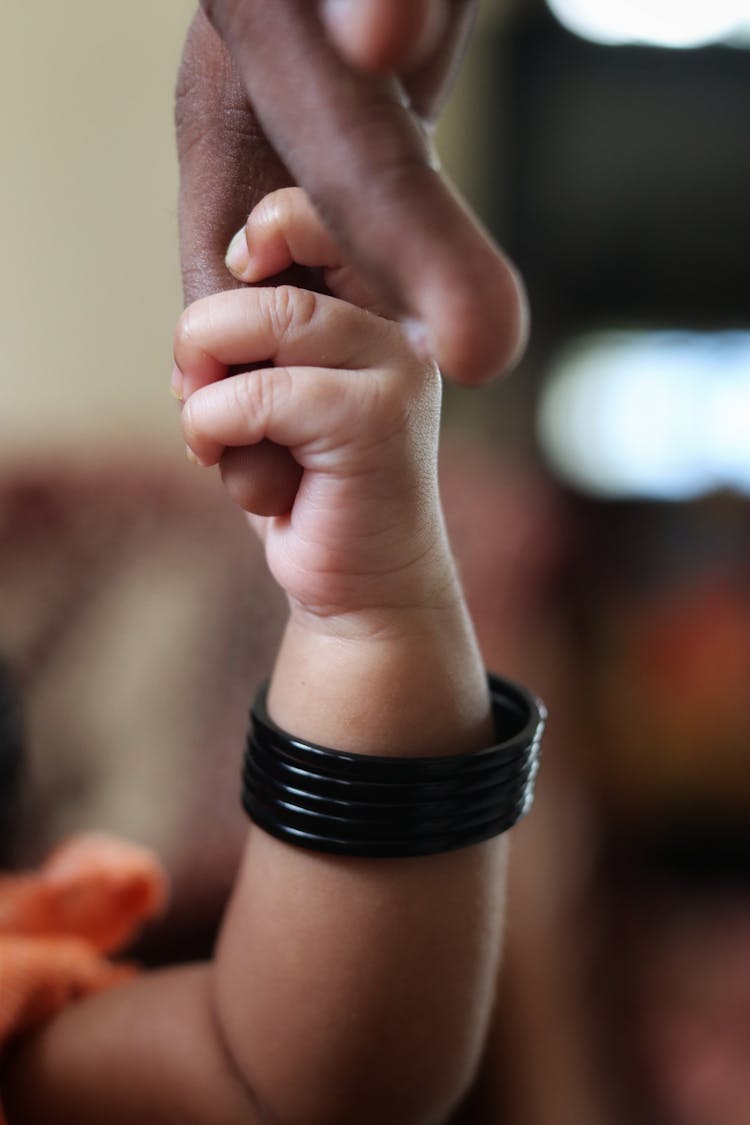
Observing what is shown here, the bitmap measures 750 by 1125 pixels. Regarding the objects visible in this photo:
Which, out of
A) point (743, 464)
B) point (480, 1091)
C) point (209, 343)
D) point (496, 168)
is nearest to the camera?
point (209, 343)

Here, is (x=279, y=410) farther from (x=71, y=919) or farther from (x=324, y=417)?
(x=71, y=919)

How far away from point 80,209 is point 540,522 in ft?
1.96

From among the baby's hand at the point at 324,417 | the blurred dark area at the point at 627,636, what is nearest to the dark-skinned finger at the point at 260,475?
the baby's hand at the point at 324,417

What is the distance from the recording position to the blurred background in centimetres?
85

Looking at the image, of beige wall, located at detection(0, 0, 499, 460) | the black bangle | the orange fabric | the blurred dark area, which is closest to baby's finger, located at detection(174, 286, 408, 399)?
the black bangle

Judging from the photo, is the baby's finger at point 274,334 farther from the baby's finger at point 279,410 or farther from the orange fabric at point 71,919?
the orange fabric at point 71,919

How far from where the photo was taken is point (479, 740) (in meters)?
0.33

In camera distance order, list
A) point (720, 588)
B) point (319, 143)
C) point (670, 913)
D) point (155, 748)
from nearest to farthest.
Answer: point (319, 143)
point (155, 748)
point (670, 913)
point (720, 588)

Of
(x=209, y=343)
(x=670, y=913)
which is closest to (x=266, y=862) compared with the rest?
(x=209, y=343)

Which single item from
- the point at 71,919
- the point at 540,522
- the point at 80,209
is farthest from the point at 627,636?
the point at 71,919

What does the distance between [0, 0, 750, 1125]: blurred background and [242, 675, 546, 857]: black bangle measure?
15 centimetres

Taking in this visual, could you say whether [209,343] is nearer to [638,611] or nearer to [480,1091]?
[480,1091]

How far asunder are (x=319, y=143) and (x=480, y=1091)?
26.6 inches

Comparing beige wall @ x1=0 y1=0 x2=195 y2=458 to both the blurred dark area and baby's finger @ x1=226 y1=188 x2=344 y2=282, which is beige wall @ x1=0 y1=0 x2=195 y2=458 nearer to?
the blurred dark area
